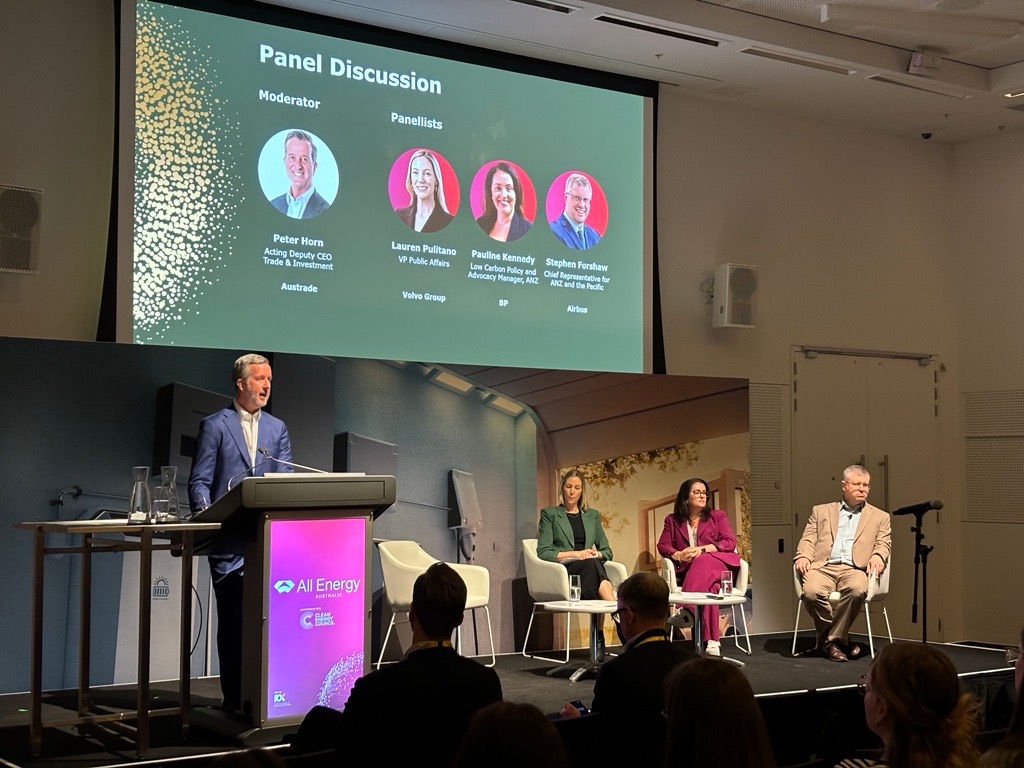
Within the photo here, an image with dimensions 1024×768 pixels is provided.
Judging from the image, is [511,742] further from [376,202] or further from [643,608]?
[376,202]

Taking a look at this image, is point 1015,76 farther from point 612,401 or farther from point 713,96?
point 612,401

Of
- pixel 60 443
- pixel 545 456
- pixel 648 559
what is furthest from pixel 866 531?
pixel 60 443

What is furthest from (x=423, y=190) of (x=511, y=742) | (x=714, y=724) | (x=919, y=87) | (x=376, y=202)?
(x=511, y=742)

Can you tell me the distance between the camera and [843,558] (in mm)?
7594

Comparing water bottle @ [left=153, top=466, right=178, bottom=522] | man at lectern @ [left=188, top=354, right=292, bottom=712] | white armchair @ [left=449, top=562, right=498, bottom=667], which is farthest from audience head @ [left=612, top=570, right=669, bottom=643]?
white armchair @ [left=449, top=562, right=498, bottom=667]

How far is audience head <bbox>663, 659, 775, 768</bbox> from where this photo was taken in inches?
78.7

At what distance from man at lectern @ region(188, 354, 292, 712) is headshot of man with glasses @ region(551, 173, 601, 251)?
2.69 meters

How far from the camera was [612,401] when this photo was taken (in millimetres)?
7516

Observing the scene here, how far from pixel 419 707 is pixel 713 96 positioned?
660 cm

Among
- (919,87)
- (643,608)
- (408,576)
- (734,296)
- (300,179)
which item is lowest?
(408,576)

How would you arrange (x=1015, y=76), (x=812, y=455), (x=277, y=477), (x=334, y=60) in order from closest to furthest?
1. (x=277, y=477)
2. (x=334, y=60)
3. (x=1015, y=76)
4. (x=812, y=455)

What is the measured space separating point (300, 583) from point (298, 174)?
2822 millimetres

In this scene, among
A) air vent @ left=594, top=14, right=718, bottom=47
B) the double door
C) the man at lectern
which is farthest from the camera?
the double door

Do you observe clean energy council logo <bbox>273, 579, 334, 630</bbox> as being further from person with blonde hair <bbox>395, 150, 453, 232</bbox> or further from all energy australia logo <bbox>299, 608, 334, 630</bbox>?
person with blonde hair <bbox>395, 150, 453, 232</bbox>
